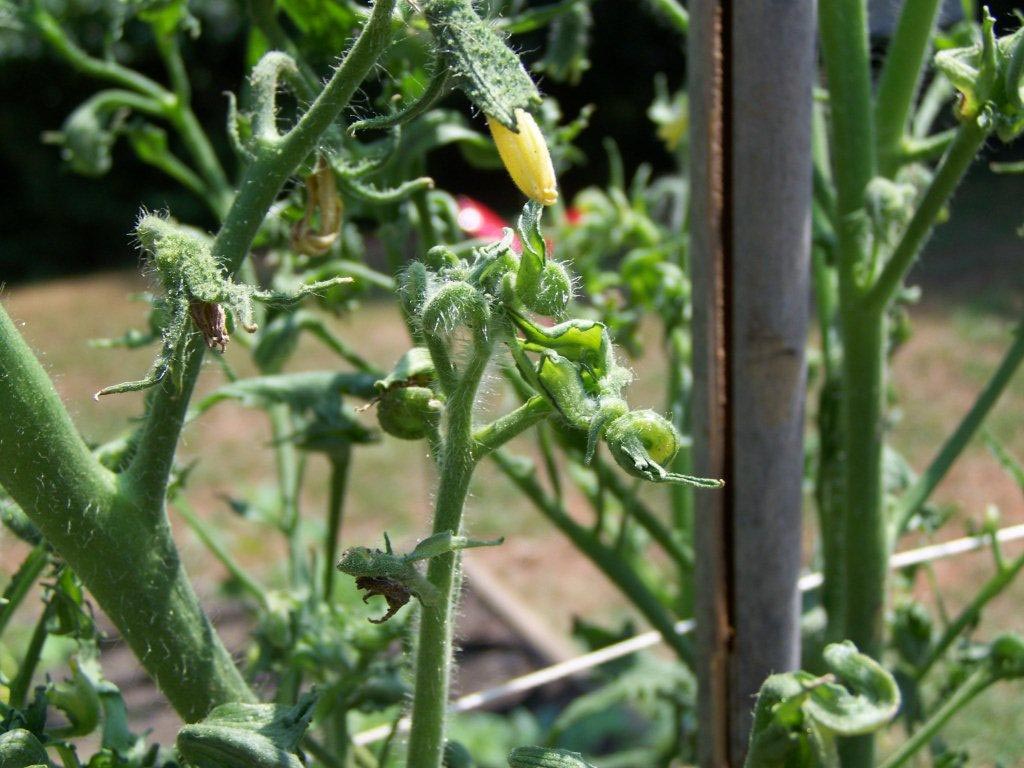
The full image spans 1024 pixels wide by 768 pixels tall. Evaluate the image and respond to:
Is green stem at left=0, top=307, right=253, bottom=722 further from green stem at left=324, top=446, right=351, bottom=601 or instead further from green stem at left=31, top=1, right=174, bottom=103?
green stem at left=31, top=1, right=174, bottom=103

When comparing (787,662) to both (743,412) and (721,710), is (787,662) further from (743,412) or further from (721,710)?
(743,412)

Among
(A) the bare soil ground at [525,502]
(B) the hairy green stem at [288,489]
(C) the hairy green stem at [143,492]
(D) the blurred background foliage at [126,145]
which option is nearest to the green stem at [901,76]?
(C) the hairy green stem at [143,492]

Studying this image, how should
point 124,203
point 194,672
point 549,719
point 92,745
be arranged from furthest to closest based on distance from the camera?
Answer: point 124,203 < point 549,719 < point 92,745 < point 194,672

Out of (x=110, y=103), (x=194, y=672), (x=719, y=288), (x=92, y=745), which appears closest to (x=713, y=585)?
(x=719, y=288)

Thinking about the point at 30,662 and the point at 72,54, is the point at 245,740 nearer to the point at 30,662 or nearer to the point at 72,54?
the point at 30,662

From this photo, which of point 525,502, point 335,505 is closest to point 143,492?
point 335,505

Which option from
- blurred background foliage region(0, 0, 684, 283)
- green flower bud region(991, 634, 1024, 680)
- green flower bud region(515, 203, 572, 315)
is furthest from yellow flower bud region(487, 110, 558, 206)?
blurred background foliage region(0, 0, 684, 283)
